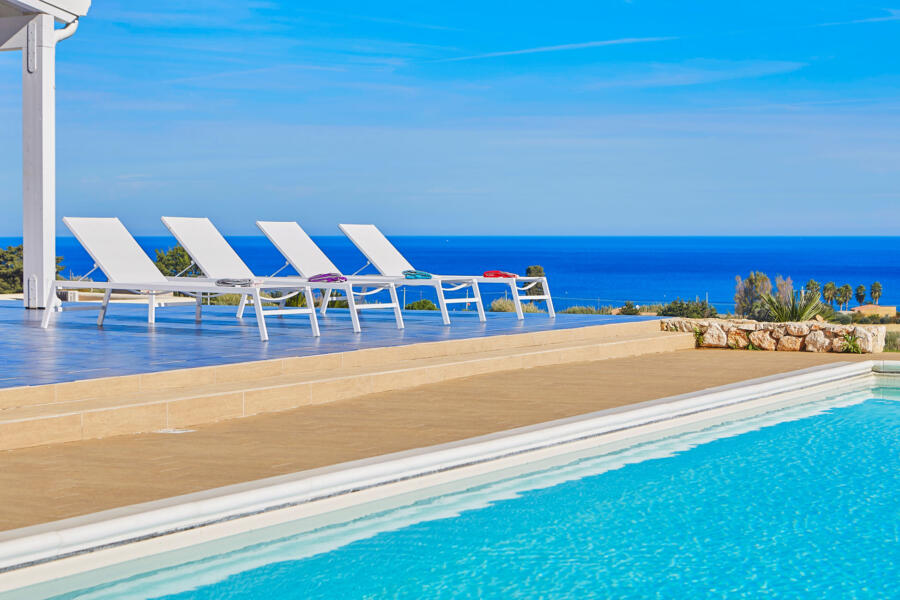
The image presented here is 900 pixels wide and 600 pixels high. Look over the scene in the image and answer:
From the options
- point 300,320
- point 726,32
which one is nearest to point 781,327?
point 300,320

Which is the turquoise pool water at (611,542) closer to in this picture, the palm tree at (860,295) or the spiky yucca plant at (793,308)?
the spiky yucca plant at (793,308)

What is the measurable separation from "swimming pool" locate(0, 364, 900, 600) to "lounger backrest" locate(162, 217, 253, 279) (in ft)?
17.0

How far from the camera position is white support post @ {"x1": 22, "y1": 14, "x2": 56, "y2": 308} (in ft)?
35.0

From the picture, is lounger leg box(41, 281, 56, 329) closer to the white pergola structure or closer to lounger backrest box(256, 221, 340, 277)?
the white pergola structure

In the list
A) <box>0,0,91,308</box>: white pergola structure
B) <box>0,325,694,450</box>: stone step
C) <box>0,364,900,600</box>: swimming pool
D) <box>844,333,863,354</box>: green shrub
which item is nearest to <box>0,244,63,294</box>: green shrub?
<box>0,0,91,308</box>: white pergola structure

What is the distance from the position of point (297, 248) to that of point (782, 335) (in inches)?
219

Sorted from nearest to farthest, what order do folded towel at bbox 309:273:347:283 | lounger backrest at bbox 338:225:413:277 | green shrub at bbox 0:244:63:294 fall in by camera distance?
folded towel at bbox 309:273:347:283 < lounger backrest at bbox 338:225:413:277 < green shrub at bbox 0:244:63:294

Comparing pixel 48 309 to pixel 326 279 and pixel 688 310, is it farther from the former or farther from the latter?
pixel 688 310

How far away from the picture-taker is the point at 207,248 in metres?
10.0

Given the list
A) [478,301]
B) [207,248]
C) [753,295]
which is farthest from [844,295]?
[207,248]

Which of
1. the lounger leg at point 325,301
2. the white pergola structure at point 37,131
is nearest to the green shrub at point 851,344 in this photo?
the lounger leg at point 325,301

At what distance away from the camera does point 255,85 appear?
63.7m

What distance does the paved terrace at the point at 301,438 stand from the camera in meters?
4.11

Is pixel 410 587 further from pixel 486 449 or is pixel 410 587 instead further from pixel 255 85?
pixel 255 85
